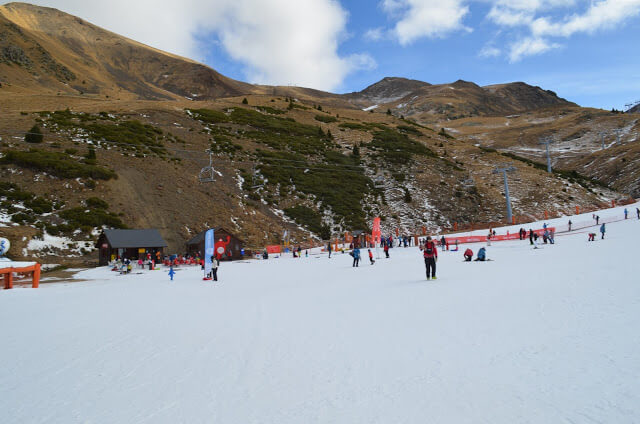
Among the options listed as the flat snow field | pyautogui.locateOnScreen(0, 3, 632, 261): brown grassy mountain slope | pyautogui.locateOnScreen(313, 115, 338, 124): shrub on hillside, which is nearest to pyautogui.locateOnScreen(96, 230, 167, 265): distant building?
pyautogui.locateOnScreen(0, 3, 632, 261): brown grassy mountain slope

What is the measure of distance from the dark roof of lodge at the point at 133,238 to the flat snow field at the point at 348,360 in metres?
25.4

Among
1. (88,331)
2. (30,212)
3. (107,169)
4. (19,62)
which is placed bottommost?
(88,331)

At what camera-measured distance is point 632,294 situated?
8.56 m

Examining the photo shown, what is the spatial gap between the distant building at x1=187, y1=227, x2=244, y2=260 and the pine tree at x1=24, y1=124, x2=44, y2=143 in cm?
2760

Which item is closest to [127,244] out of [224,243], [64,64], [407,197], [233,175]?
[224,243]

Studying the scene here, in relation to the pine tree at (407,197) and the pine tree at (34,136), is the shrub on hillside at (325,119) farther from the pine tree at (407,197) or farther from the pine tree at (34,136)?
the pine tree at (34,136)

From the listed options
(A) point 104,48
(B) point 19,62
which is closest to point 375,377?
(B) point 19,62

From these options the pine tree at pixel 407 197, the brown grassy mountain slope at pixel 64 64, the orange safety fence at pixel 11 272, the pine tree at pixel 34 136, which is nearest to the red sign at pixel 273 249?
the orange safety fence at pixel 11 272

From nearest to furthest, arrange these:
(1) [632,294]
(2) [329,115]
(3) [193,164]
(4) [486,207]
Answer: (1) [632,294] < (3) [193,164] < (4) [486,207] < (2) [329,115]

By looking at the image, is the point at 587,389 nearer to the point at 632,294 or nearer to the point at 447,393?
the point at 447,393

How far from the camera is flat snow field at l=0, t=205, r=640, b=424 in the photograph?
Result: 4.17 meters

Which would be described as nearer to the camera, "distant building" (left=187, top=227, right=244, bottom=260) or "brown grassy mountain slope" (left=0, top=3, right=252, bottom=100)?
"distant building" (left=187, top=227, right=244, bottom=260)

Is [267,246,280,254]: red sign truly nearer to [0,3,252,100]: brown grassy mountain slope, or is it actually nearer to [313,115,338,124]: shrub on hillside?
[313,115,338,124]: shrub on hillside

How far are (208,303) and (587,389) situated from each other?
10833 mm
